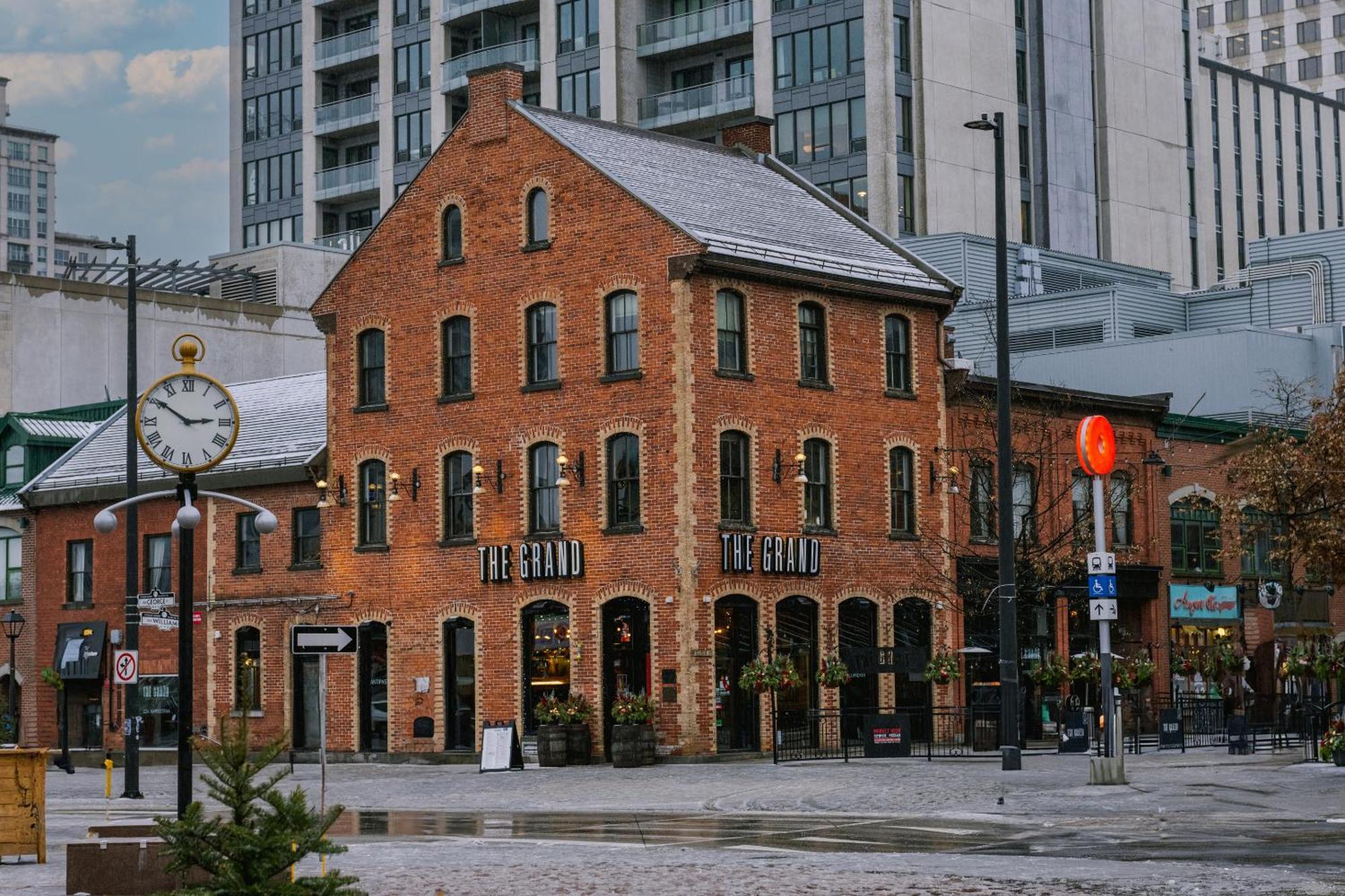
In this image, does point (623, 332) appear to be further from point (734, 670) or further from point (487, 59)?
point (487, 59)

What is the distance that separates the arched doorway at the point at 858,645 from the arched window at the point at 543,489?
20.3 ft

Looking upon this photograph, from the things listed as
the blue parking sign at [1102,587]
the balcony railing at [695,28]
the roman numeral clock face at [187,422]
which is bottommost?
the blue parking sign at [1102,587]

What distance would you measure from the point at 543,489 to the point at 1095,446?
597 inches

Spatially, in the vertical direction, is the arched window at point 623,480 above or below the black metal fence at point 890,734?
above

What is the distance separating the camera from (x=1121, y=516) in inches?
1972

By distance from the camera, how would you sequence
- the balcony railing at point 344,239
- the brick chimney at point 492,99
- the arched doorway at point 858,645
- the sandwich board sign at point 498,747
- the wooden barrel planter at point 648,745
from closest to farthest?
the sandwich board sign at point 498,747
the wooden barrel planter at point 648,745
the arched doorway at point 858,645
the brick chimney at point 492,99
the balcony railing at point 344,239

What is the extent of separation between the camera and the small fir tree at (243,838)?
1143 cm

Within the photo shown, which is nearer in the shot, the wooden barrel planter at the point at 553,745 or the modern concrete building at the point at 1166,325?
the wooden barrel planter at the point at 553,745

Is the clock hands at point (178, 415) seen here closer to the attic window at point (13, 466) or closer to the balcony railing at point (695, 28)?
the attic window at point (13, 466)

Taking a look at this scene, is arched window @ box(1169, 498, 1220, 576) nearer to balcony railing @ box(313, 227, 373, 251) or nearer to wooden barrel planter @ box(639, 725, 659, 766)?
wooden barrel planter @ box(639, 725, 659, 766)

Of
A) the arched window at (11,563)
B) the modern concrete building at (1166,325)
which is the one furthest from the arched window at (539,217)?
the arched window at (11,563)

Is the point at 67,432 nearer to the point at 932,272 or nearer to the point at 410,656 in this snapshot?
the point at 410,656

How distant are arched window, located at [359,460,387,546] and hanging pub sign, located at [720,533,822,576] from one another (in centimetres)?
897

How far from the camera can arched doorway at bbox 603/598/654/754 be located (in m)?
41.1
